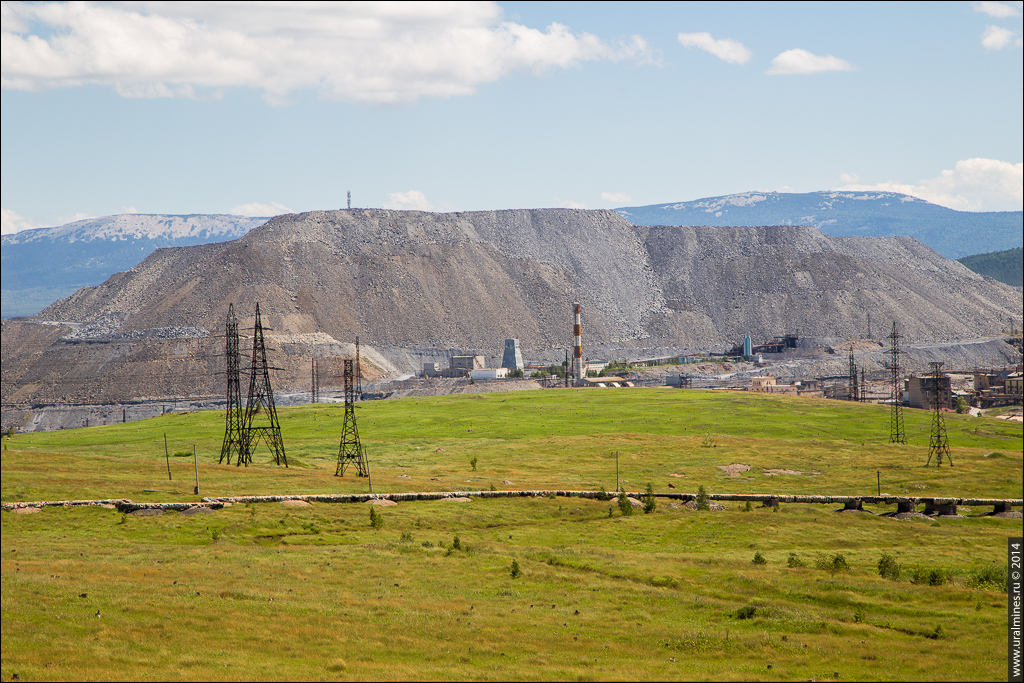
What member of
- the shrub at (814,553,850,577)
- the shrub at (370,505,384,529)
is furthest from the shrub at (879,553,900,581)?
the shrub at (370,505,384,529)

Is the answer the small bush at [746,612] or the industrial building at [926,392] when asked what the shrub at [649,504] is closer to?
the small bush at [746,612]

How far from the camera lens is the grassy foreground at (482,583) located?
28.0 metres

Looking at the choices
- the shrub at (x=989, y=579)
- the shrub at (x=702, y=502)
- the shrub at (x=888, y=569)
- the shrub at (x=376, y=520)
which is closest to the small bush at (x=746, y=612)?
the shrub at (x=888, y=569)

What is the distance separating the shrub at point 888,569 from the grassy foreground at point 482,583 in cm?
41

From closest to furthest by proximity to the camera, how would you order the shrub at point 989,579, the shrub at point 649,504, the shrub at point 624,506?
the shrub at point 989,579 < the shrub at point 624,506 < the shrub at point 649,504

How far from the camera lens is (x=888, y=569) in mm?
42062

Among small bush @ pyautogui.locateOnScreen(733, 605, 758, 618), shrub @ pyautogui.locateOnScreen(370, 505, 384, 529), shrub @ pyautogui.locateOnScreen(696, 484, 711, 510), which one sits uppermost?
shrub @ pyautogui.locateOnScreen(370, 505, 384, 529)

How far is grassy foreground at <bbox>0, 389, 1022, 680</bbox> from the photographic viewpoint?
28.0 metres

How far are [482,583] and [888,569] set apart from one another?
720 inches

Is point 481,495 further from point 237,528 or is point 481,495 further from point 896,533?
point 896,533

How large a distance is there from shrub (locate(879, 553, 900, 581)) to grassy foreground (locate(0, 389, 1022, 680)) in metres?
0.41

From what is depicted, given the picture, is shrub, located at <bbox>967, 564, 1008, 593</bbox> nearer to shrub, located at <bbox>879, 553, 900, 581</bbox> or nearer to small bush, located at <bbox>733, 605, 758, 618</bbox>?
shrub, located at <bbox>879, 553, 900, 581</bbox>

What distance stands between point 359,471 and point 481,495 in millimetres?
12836

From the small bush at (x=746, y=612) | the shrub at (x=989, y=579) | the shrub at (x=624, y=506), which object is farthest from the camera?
the shrub at (x=624, y=506)
